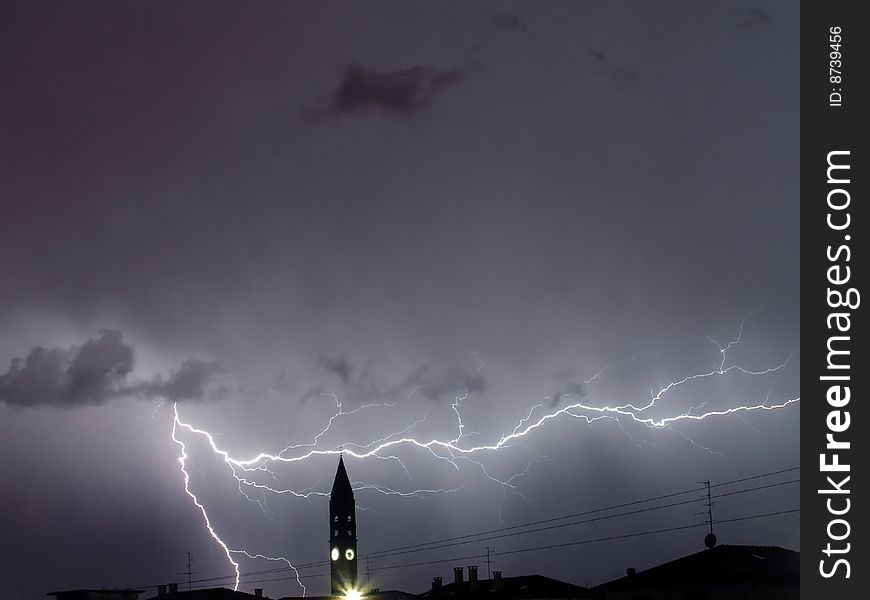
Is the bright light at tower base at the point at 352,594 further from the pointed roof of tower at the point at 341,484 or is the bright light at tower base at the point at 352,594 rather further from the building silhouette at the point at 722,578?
the building silhouette at the point at 722,578

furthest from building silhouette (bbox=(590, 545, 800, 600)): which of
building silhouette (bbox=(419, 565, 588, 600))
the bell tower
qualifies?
the bell tower

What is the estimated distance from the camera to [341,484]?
9500 centimetres

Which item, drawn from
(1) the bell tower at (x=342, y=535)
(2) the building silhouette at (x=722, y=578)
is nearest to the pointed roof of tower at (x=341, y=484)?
(1) the bell tower at (x=342, y=535)

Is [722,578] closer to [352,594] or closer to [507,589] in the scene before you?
[507,589]

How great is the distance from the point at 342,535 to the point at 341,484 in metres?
4.75

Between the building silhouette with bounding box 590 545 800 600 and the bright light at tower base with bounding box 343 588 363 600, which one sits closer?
the building silhouette with bounding box 590 545 800 600

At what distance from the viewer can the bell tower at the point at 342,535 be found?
90125 mm

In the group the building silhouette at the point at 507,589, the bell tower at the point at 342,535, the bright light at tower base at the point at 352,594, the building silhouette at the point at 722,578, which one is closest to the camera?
the building silhouette at the point at 722,578

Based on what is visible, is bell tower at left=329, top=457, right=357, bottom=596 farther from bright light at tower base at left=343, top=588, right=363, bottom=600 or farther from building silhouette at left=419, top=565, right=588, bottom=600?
building silhouette at left=419, top=565, right=588, bottom=600

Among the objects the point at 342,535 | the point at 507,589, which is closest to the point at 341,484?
the point at 342,535

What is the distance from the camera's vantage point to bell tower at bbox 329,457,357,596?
9012 centimetres
